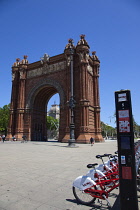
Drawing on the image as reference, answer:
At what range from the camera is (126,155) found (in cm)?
325

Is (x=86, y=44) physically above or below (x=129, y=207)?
above

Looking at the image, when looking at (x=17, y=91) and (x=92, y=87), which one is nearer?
(x=92, y=87)

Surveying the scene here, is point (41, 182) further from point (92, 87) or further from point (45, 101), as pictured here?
point (45, 101)

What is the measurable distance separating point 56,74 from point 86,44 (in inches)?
334

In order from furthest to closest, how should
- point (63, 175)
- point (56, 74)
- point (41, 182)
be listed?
point (56, 74) → point (63, 175) → point (41, 182)

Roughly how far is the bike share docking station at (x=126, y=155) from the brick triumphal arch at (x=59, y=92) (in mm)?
23436

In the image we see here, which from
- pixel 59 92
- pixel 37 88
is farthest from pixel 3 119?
pixel 59 92

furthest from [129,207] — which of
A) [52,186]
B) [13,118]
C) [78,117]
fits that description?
[13,118]

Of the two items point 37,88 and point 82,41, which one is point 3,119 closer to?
point 37,88

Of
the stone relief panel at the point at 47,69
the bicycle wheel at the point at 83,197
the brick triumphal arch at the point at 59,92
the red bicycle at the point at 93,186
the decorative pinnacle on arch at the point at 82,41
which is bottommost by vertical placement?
the bicycle wheel at the point at 83,197

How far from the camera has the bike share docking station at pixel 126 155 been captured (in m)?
3.16

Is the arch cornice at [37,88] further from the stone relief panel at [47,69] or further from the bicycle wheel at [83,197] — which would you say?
the bicycle wheel at [83,197]

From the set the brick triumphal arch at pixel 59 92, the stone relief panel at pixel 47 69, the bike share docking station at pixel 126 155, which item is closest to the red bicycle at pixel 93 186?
the bike share docking station at pixel 126 155

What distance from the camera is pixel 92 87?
34.1 meters
